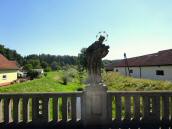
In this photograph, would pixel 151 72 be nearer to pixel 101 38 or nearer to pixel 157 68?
pixel 157 68

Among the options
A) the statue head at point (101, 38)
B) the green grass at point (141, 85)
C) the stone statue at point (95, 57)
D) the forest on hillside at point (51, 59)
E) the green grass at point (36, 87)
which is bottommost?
the green grass at point (36, 87)

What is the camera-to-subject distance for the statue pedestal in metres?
7.18

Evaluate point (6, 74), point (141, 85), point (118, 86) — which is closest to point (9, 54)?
point (6, 74)

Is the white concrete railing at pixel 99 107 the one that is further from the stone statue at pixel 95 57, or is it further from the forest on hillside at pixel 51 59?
the forest on hillside at pixel 51 59

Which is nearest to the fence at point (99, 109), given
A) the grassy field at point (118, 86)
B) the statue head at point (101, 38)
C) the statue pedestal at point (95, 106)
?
the statue pedestal at point (95, 106)

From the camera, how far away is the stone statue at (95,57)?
7324mm

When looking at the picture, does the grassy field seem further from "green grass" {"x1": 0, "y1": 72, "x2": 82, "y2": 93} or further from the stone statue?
the stone statue

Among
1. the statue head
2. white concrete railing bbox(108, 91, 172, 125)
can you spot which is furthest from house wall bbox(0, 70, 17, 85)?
white concrete railing bbox(108, 91, 172, 125)

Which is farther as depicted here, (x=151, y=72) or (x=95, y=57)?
(x=151, y=72)

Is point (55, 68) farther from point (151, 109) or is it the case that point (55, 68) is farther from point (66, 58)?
point (151, 109)

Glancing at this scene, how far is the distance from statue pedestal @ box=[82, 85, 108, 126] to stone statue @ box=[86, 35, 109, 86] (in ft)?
0.92

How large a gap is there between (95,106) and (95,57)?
1.34 metres

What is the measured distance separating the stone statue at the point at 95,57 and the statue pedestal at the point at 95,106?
28 centimetres

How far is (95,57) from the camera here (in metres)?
7.38
